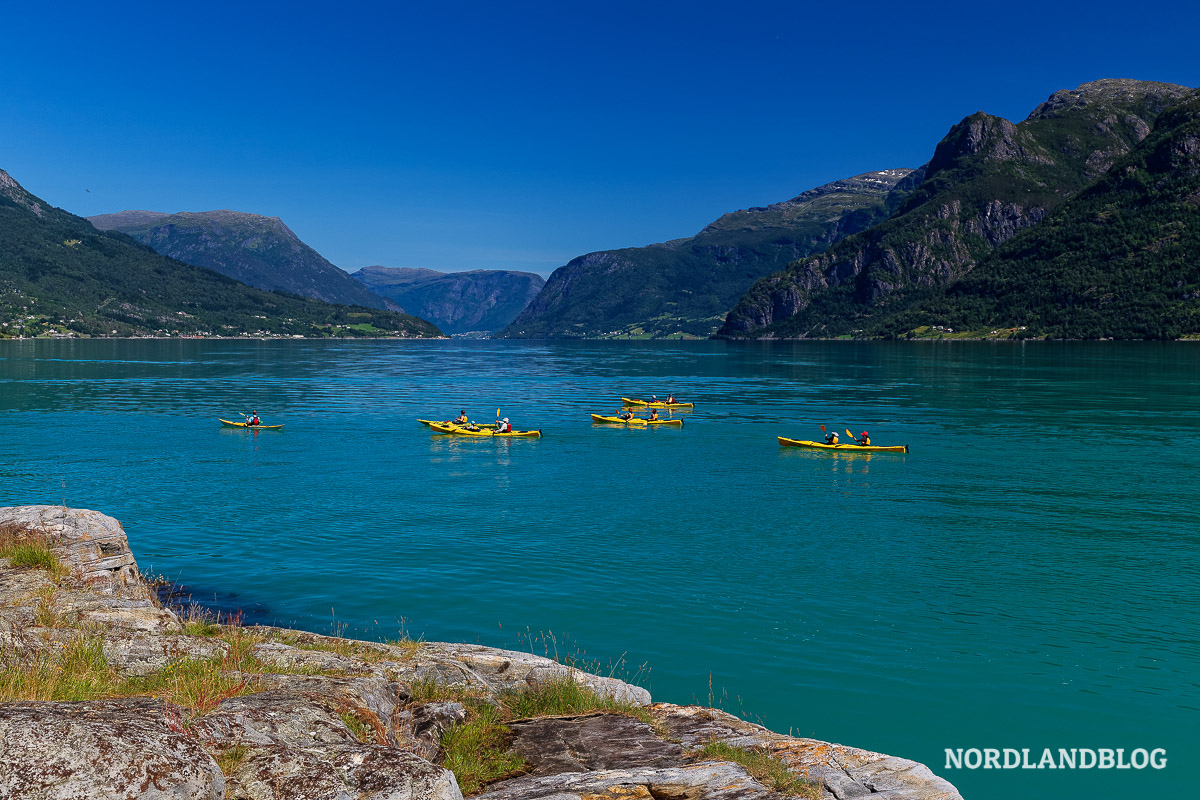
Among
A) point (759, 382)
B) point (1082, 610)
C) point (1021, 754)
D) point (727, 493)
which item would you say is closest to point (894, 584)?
point (1082, 610)

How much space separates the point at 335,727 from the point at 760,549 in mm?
27473

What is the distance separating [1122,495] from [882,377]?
313ft

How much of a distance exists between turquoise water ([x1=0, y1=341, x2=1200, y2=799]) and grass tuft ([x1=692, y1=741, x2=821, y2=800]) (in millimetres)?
5491

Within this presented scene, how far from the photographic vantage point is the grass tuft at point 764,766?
35.8 ft

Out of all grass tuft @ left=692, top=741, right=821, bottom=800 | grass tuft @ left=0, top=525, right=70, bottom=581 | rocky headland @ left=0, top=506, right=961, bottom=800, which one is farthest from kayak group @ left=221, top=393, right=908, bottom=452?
grass tuft @ left=692, top=741, right=821, bottom=800

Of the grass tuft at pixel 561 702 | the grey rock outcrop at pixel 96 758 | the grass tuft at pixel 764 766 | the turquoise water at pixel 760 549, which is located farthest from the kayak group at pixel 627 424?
the grey rock outcrop at pixel 96 758

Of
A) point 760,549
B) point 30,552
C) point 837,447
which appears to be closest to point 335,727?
point 30,552

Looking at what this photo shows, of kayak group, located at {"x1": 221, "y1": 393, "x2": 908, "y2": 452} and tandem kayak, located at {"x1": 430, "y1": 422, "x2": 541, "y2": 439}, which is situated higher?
kayak group, located at {"x1": 221, "y1": 393, "x2": 908, "y2": 452}

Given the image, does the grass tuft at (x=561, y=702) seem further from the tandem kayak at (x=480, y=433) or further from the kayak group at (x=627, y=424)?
the tandem kayak at (x=480, y=433)

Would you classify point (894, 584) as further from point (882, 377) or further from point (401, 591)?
point (882, 377)

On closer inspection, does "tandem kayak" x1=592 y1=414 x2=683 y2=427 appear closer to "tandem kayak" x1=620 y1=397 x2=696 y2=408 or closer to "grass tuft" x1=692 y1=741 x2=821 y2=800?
"tandem kayak" x1=620 y1=397 x2=696 y2=408

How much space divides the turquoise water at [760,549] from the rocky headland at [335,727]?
5241 millimetres

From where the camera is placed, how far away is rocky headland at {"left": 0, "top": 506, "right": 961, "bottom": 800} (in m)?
7.55

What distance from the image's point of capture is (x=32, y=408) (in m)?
83.5
